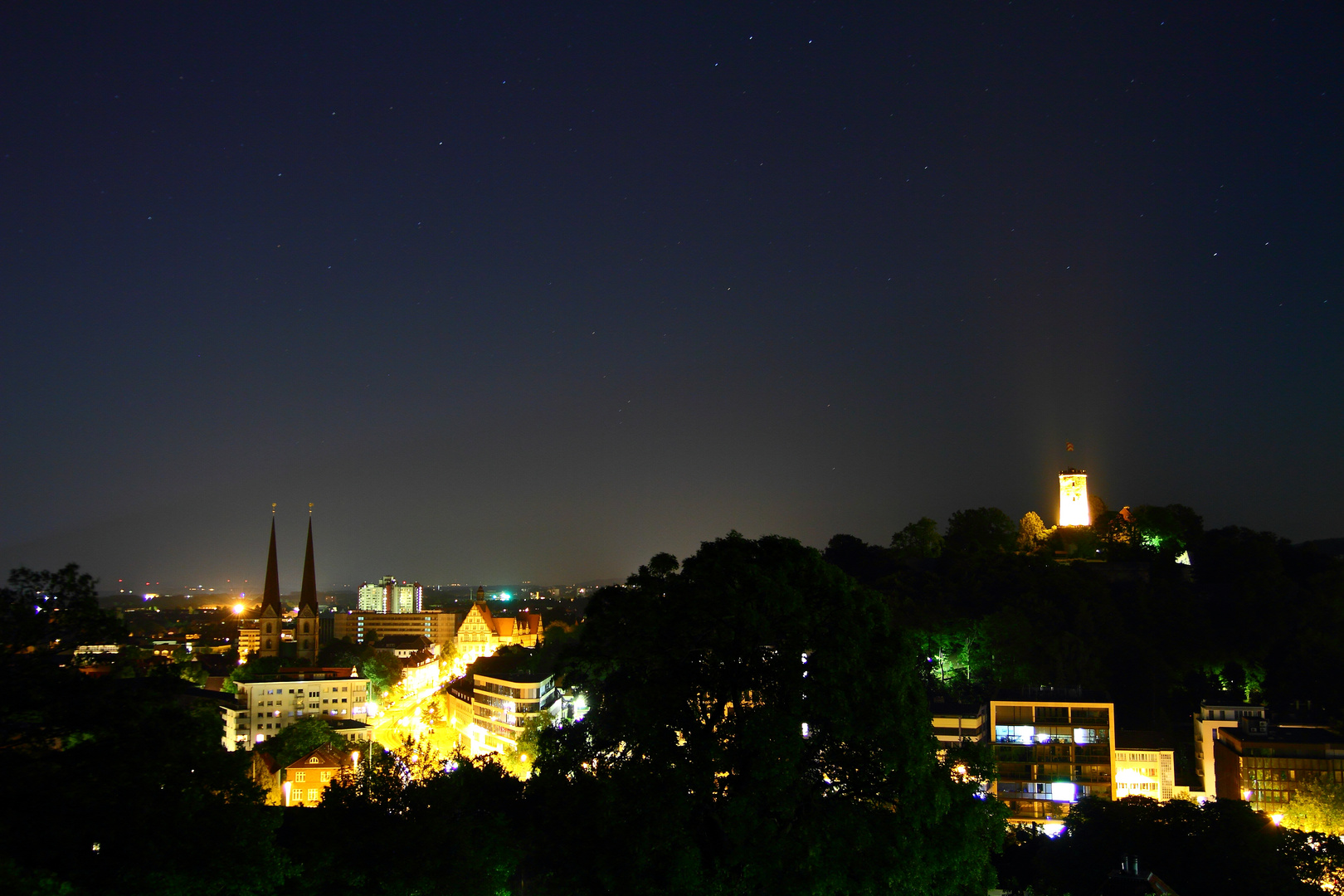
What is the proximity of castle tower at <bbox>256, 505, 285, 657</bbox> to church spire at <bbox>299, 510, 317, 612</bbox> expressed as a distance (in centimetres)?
202

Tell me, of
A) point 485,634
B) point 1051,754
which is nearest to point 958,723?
point 1051,754

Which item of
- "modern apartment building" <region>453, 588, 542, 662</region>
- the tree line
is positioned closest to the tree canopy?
the tree line

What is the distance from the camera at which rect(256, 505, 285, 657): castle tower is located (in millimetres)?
74188

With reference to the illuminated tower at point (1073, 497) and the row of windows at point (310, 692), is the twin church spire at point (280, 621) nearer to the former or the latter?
the row of windows at point (310, 692)

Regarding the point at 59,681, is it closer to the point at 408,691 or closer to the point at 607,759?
the point at 607,759

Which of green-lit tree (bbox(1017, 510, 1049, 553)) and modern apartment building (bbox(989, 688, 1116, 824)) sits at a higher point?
green-lit tree (bbox(1017, 510, 1049, 553))

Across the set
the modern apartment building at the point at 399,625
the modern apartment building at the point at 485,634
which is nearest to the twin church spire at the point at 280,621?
the modern apartment building at the point at 485,634

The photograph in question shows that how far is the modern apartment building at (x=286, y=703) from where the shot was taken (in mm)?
59656

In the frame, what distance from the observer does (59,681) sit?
34.3 feet

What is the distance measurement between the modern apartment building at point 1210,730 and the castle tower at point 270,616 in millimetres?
64543

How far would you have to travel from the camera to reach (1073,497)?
82750mm

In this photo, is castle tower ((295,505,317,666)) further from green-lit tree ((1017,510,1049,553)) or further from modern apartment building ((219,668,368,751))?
green-lit tree ((1017,510,1049,553))

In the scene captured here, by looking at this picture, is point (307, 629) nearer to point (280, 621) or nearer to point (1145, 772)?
point (280, 621)

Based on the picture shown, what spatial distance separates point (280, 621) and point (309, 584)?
12.9ft
